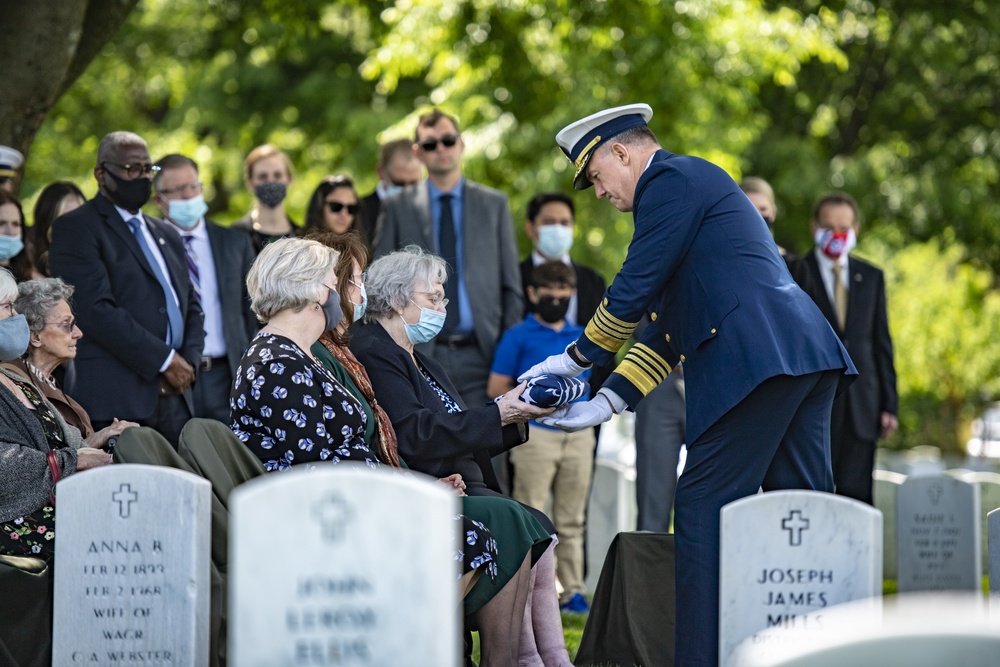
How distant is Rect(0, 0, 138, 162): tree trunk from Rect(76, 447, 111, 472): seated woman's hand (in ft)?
11.3

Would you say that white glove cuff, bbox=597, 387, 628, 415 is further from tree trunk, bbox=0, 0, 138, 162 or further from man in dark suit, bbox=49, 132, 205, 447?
tree trunk, bbox=0, 0, 138, 162

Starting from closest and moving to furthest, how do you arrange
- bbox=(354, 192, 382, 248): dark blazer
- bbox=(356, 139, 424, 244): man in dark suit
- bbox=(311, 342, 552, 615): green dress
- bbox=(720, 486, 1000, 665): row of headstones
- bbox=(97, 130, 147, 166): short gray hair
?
bbox=(720, 486, 1000, 665): row of headstones < bbox=(311, 342, 552, 615): green dress < bbox=(97, 130, 147, 166): short gray hair < bbox=(354, 192, 382, 248): dark blazer < bbox=(356, 139, 424, 244): man in dark suit

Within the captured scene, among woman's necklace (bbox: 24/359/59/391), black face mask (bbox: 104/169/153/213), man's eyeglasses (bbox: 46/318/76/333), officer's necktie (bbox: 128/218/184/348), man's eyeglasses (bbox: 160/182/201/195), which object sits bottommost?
woman's necklace (bbox: 24/359/59/391)

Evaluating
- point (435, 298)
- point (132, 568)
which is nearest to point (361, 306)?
point (435, 298)

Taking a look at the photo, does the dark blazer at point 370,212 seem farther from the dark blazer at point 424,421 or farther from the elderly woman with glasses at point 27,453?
the elderly woman with glasses at point 27,453

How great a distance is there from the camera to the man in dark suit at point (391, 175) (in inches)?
341

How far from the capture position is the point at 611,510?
350 inches

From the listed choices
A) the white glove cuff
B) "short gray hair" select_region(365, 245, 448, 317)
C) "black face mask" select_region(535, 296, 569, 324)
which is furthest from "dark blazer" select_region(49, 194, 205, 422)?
the white glove cuff

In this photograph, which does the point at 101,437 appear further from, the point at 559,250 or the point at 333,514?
the point at 559,250

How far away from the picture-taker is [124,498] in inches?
169

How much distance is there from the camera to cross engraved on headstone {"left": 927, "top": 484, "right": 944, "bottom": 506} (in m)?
8.98

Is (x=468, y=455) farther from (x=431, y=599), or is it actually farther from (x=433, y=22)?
(x=433, y=22)

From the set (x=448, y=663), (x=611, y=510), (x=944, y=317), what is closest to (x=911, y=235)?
(x=944, y=317)

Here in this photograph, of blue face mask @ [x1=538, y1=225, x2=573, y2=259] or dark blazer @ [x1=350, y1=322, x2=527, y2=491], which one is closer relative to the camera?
dark blazer @ [x1=350, y1=322, x2=527, y2=491]
